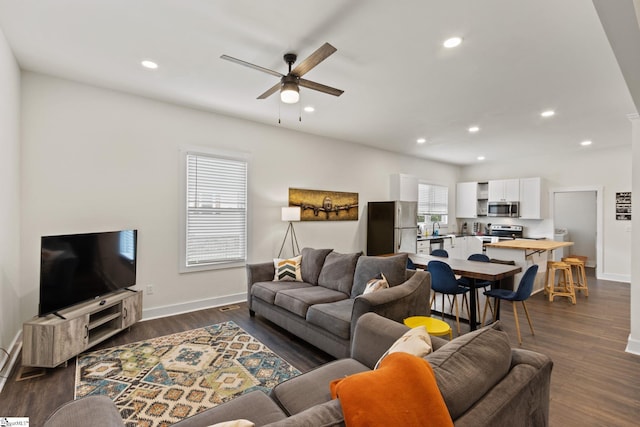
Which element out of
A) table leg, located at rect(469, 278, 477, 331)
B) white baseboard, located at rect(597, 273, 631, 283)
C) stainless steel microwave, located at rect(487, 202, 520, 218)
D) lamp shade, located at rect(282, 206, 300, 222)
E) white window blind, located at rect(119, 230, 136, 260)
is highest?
stainless steel microwave, located at rect(487, 202, 520, 218)

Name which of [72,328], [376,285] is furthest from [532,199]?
[72,328]

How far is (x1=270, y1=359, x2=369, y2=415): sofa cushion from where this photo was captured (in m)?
1.52

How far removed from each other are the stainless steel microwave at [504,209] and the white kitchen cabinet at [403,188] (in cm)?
243

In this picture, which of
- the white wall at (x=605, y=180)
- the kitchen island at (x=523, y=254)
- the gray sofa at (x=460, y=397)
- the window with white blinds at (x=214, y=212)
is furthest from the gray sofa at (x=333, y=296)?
the white wall at (x=605, y=180)

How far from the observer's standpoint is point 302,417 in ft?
3.09

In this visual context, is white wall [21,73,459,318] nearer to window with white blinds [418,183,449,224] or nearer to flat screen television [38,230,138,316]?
flat screen television [38,230,138,316]

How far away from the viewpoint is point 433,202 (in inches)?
330

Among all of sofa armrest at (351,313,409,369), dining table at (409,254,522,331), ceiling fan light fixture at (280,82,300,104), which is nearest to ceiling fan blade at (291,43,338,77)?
ceiling fan light fixture at (280,82,300,104)

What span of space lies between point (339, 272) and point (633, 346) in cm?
313

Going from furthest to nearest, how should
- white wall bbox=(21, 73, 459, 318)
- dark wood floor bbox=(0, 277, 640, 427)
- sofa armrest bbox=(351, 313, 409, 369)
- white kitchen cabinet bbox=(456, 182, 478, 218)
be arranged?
white kitchen cabinet bbox=(456, 182, 478, 218)
white wall bbox=(21, 73, 459, 318)
dark wood floor bbox=(0, 277, 640, 427)
sofa armrest bbox=(351, 313, 409, 369)

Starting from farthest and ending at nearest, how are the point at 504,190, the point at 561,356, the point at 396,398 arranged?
the point at 504,190
the point at 561,356
the point at 396,398

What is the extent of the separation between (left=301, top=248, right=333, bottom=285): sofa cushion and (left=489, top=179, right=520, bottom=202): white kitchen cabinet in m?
6.19

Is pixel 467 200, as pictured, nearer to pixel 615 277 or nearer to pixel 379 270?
pixel 615 277

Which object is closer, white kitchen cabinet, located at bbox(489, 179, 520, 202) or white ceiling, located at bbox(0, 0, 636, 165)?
white ceiling, located at bbox(0, 0, 636, 165)
